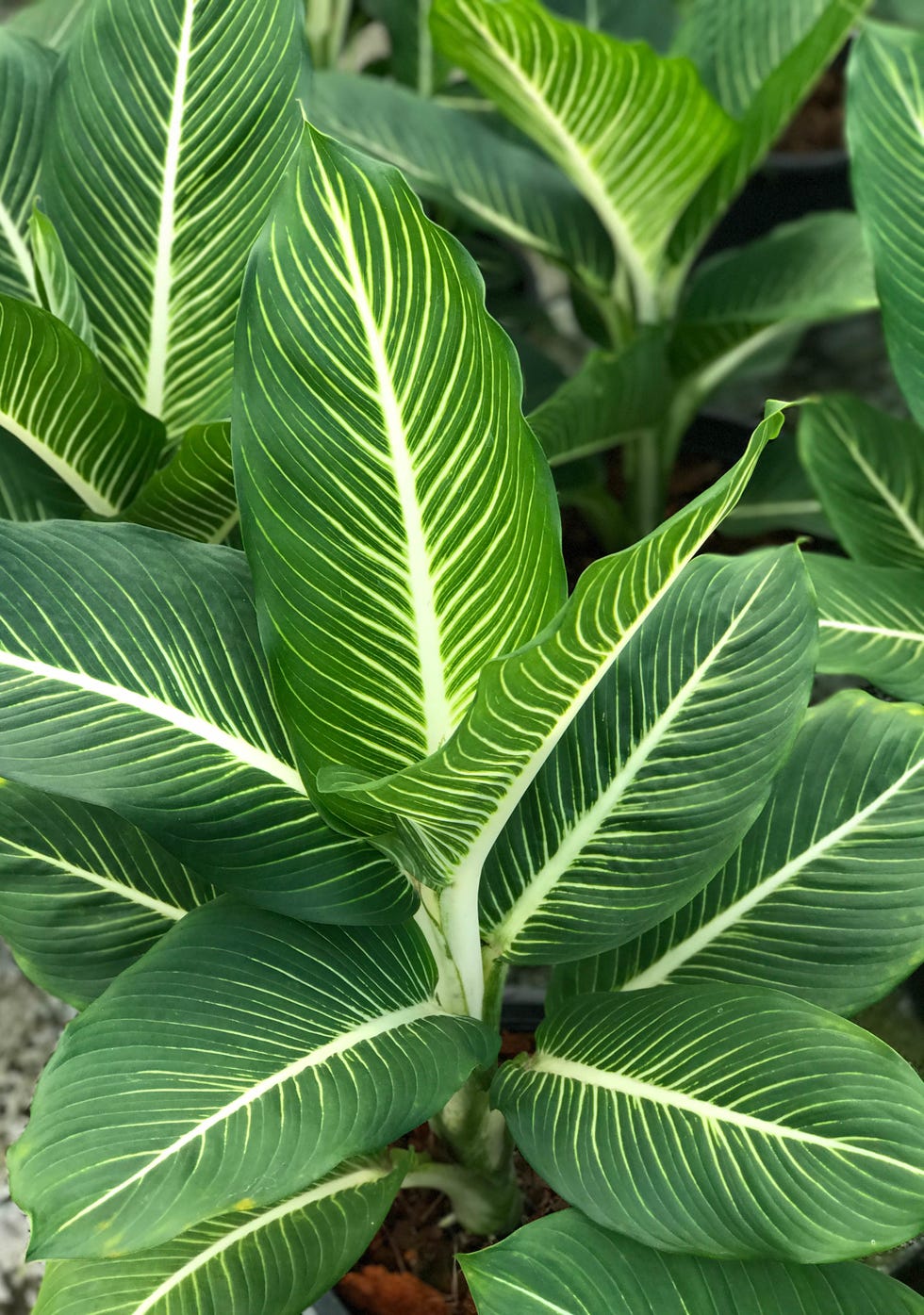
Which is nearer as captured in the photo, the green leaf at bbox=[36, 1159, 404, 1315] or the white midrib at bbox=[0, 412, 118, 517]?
the green leaf at bbox=[36, 1159, 404, 1315]

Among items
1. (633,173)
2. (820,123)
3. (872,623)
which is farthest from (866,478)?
(820,123)

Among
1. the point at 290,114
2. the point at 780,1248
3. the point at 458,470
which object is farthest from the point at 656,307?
the point at 780,1248

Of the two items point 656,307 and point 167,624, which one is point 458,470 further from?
point 656,307

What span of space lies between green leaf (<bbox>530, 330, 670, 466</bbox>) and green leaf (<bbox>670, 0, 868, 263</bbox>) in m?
0.14

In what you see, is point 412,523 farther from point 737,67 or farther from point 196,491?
point 737,67

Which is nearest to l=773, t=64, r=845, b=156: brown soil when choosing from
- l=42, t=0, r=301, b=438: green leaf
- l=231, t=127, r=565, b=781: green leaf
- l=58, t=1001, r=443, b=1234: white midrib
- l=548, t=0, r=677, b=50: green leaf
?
l=548, t=0, r=677, b=50: green leaf

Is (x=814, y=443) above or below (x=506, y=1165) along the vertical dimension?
above

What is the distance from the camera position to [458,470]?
0.55 m

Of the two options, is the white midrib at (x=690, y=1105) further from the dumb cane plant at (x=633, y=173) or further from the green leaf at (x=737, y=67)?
the green leaf at (x=737, y=67)

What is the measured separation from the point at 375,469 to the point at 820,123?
4.88 feet

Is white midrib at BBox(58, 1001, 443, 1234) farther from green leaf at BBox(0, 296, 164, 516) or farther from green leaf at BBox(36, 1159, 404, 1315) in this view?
green leaf at BBox(0, 296, 164, 516)

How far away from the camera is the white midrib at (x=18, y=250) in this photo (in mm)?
837

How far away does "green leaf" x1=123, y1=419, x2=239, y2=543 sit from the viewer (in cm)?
73

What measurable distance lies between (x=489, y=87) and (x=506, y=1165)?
2.70 ft
